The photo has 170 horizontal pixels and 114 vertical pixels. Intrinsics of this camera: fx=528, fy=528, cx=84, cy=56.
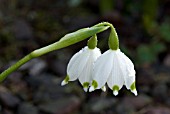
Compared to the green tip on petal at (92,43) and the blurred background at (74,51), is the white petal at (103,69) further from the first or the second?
the blurred background at (74,51)

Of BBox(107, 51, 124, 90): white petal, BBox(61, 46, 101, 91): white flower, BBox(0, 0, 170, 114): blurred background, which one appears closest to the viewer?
BBox(107, 51, 124, 90): white petal

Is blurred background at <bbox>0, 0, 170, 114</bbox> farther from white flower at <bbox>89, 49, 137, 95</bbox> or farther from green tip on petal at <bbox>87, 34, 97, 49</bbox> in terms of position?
white flower at <bbox>89, 49, 137, 95</bbox>

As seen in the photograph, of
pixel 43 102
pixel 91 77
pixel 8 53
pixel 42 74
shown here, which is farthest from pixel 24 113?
pixel 91 77

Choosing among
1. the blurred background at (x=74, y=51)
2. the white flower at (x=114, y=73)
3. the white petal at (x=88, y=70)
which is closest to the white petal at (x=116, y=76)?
the white flower at (x=114, y=73)

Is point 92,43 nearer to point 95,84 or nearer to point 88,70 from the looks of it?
point 88,70

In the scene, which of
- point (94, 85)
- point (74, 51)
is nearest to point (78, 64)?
point (94, 85)

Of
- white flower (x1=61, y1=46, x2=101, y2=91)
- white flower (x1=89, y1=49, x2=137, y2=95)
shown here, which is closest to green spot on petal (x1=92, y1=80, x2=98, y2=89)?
white flower (x1=89, y1=49, x2=137, y2=95)
